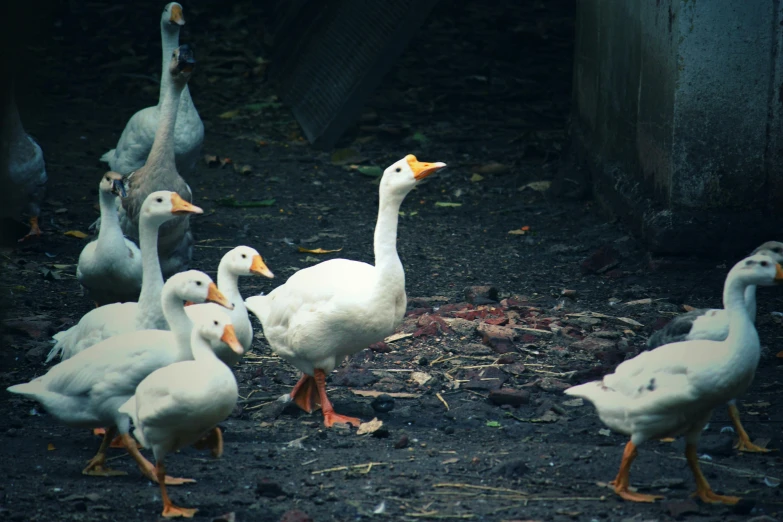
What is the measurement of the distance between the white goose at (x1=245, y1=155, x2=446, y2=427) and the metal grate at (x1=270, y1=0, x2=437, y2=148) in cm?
571

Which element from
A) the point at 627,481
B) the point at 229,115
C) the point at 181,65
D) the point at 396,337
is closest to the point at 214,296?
the point at 627,481

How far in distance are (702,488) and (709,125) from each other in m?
3.60

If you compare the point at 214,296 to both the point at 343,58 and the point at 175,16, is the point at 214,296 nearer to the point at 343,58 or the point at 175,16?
the point at 175,16

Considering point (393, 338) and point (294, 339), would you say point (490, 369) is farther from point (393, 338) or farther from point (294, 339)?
point (294, 339)

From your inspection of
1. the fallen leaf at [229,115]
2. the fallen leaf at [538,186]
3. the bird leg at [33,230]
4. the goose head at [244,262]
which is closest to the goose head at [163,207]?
the goose head at [244,262]

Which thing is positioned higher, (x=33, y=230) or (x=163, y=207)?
(x=163, y=207)

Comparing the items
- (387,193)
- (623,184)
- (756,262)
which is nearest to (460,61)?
(623,184)

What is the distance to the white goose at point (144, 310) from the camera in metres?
4.46

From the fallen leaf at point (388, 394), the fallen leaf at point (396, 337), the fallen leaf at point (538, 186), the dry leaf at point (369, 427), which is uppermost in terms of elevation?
the fallen leaf at point (538, 186)

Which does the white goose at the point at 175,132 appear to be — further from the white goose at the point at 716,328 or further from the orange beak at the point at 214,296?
the white goose at the point at 716,328

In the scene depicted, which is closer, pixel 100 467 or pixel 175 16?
pixel 100 467

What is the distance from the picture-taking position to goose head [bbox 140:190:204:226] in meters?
4.62

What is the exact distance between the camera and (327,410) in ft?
15.3

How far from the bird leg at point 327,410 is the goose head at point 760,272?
197 cm
